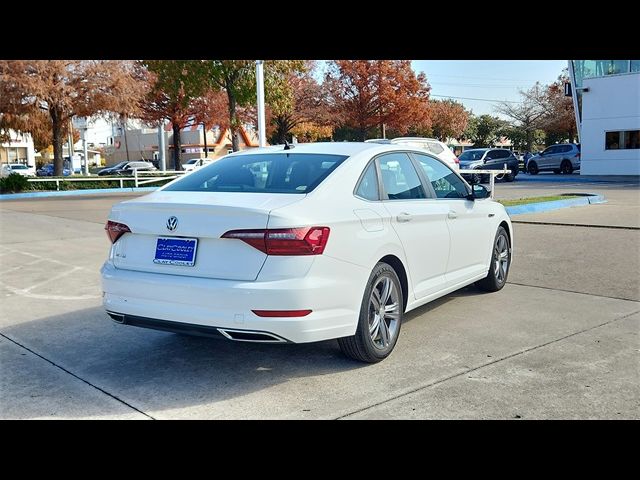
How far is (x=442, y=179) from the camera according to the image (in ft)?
20.4

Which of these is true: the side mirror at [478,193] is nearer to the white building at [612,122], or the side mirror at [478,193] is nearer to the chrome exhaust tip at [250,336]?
the chrome exhaust tip at [250,336]

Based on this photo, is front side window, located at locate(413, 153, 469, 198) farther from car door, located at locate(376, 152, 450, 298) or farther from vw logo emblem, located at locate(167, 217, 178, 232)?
vw logo emblem, located at locate(167, 217, 178, 232)

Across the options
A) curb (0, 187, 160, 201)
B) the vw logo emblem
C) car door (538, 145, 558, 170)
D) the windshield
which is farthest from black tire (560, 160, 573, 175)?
the vw logo emblem

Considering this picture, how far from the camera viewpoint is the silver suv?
3762cm

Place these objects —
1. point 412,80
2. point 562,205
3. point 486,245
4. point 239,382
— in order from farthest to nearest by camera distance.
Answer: point 412,80, point 562,205, point 486,245, point 239,382

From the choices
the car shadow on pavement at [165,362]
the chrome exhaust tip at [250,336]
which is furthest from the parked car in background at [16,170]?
the chrome exhaust tip at [250,336]

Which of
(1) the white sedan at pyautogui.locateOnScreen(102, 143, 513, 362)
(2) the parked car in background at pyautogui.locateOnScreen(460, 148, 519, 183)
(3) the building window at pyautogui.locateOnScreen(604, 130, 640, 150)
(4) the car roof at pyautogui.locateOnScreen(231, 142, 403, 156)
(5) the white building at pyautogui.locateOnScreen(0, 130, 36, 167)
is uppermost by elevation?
(5) the white building at pyautogui.locateOnScreen(0, 130, 36, 167)

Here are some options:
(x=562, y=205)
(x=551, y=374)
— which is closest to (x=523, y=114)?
(x=562, y=205)

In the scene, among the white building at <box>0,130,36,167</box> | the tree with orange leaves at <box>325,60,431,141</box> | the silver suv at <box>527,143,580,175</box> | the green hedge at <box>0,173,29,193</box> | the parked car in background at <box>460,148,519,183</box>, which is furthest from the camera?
the white building at <box>0,130,36,167</box>

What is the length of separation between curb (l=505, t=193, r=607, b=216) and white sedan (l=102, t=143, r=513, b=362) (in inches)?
413

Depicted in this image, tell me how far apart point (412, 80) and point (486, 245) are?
43.6 m

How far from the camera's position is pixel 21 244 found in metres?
11.5
